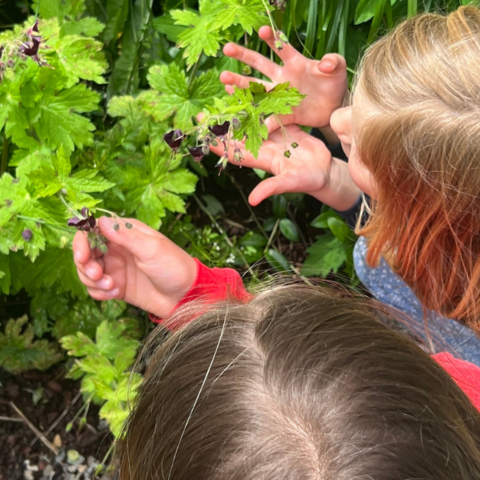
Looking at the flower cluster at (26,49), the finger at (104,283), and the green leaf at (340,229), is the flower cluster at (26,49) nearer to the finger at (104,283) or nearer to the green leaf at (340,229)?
the finger at (104,283)

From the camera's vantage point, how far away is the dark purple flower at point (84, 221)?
1114mm

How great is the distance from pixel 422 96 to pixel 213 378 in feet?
2.28

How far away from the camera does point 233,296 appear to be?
112cm

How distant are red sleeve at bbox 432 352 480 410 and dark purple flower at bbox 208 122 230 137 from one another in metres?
0.64

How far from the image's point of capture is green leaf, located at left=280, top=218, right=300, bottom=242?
6.45 feet

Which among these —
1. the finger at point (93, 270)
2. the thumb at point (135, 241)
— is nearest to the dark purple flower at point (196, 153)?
the thumb at point (135, 241)

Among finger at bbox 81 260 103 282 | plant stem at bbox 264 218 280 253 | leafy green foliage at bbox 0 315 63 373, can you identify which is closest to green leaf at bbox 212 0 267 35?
finger at bbox 81 260 103 282

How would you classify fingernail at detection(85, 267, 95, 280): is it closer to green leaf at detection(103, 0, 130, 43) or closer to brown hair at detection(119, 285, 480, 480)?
brown hair at detection(119, 285, 480, 480)

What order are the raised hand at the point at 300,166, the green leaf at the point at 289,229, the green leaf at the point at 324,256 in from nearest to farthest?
the raised hand at the point at 300,166, the green leaf at the point at 324,256, the green leaf at the point at 289,229

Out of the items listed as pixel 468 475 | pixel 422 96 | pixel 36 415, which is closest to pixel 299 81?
pixel 422 96

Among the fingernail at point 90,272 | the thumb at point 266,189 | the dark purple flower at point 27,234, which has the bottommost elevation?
the fingernail at point 90,272

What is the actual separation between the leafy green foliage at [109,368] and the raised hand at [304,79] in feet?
2.36

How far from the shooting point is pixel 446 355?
1.28 meters

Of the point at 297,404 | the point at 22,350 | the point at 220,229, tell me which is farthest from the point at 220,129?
the point at 22,350
